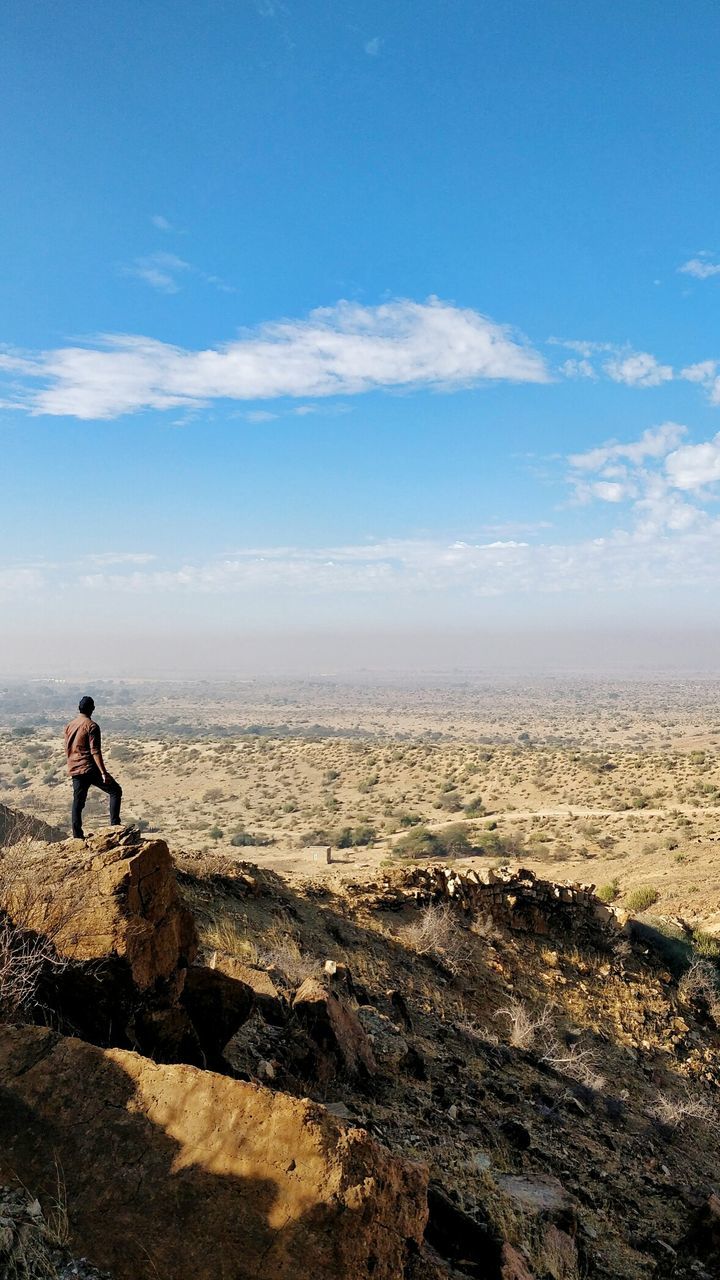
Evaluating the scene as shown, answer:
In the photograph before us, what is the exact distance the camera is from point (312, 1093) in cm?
661

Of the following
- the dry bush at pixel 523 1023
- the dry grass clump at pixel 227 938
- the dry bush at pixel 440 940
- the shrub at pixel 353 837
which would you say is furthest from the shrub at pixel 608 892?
the shrub at pixel 353 837

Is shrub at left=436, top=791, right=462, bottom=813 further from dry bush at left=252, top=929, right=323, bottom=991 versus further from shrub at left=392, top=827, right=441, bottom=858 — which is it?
dry bush at left=252, top=929, right=323, bottom=991

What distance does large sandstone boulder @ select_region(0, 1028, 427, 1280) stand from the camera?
3.71m

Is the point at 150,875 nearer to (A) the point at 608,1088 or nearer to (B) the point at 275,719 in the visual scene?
(A) the point at 608,1088

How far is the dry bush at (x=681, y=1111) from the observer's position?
9.96 meters

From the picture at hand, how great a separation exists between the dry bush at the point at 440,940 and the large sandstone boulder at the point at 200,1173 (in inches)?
342

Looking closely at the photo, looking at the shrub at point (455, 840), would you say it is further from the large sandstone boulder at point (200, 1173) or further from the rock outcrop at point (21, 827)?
the large sandstone boulder at point (200, 1173)

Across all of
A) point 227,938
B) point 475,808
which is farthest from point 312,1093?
point 475,808

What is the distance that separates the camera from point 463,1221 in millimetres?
5066

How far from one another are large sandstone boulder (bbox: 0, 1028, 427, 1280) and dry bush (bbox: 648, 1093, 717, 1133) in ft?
25.1

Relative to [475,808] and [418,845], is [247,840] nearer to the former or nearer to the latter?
[418,845]

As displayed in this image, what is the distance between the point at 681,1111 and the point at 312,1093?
642cm

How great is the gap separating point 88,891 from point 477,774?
47.9 metres

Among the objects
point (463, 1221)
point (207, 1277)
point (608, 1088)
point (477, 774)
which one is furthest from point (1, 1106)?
point (477, 774)
